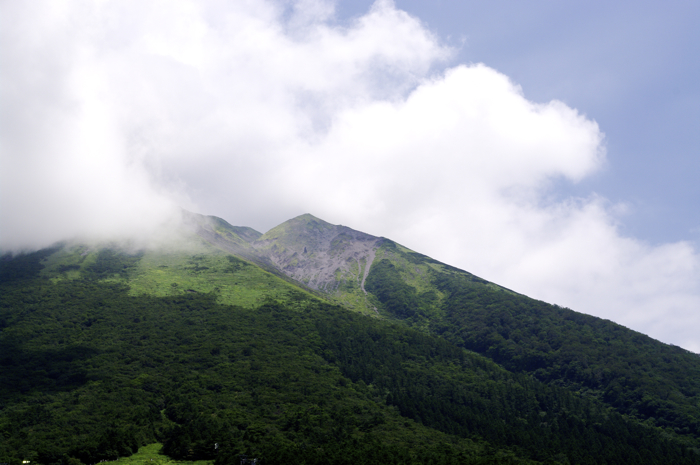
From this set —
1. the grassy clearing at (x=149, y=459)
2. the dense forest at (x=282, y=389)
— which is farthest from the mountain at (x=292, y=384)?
the grassy clearing at (x=149, y=459)

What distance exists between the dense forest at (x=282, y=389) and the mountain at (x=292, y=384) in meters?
0.54

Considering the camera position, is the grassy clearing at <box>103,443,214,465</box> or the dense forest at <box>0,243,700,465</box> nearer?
the grassy clearing at <box>103,443,214,465</box>

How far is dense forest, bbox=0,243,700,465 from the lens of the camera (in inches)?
3593

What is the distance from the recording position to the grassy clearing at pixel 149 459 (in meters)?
84.4

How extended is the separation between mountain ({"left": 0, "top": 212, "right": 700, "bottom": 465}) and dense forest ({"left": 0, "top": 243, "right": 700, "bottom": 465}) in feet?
1.76

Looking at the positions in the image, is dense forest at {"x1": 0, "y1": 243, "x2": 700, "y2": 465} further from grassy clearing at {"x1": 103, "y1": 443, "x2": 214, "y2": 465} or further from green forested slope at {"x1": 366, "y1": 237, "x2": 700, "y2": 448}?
grassy clearing at {"x1": 103, "y1": 443, "x2": 214, "y2": 465}

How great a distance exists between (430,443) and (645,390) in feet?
289

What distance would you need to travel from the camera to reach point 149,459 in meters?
87.1

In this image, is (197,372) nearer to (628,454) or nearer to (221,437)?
(221,437)

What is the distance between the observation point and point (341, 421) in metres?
104

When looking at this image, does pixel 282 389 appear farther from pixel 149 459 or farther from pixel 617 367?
pixel 617 367

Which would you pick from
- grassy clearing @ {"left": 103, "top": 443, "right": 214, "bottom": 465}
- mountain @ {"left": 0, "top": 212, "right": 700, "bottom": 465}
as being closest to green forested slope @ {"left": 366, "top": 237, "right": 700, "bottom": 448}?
mountain @ {"left": 0, "top": 212, "right": 700, "bottom": 465}

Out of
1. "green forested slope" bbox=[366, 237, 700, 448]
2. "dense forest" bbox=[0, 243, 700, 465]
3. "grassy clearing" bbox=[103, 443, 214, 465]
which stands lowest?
Answer: "grassy clearing" bbox=[103, 443, 214, 465]

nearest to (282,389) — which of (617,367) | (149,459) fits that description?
(149,459)
